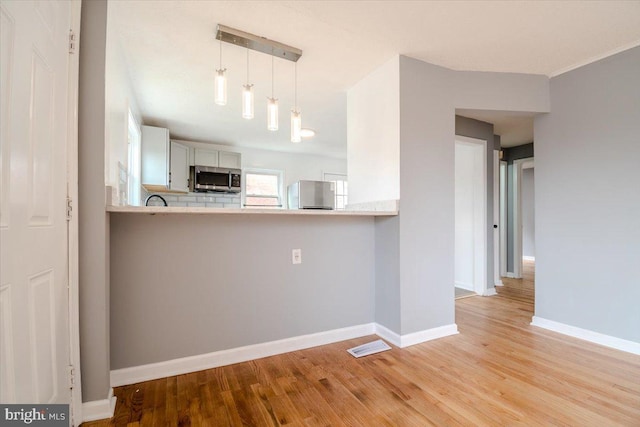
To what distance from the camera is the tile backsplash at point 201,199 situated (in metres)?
4.82

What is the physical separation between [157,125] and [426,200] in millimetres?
3899

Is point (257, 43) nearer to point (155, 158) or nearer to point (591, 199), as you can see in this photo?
point (155, 158)

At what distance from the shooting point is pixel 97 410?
1491 mm

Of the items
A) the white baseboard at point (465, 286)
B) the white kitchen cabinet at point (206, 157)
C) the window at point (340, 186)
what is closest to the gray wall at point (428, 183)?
the white baseboard at point (465, 286)

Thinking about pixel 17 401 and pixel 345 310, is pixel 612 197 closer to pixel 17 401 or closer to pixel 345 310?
pixel 345 310

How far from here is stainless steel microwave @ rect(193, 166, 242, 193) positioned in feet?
15.2

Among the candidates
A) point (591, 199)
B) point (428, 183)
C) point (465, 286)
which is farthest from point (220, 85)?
point (465, 286)

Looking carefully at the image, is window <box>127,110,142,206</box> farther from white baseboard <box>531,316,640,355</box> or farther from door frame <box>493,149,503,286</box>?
door frame <box>493,149,503,286</box>

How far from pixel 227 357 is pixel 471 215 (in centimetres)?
370

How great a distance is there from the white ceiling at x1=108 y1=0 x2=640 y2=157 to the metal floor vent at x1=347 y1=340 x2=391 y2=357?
2.41 m

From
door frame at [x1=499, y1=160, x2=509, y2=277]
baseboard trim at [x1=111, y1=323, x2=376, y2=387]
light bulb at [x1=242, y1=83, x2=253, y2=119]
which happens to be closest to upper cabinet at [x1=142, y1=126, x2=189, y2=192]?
light bulb at [x1=242, y1=83, x2=253, y2=119]

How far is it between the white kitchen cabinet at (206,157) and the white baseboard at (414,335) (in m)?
3.83

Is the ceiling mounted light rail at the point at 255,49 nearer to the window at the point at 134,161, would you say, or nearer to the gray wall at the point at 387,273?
the gray wall at the point at 387,273

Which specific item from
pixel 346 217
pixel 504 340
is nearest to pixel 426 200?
pixel 346 217
